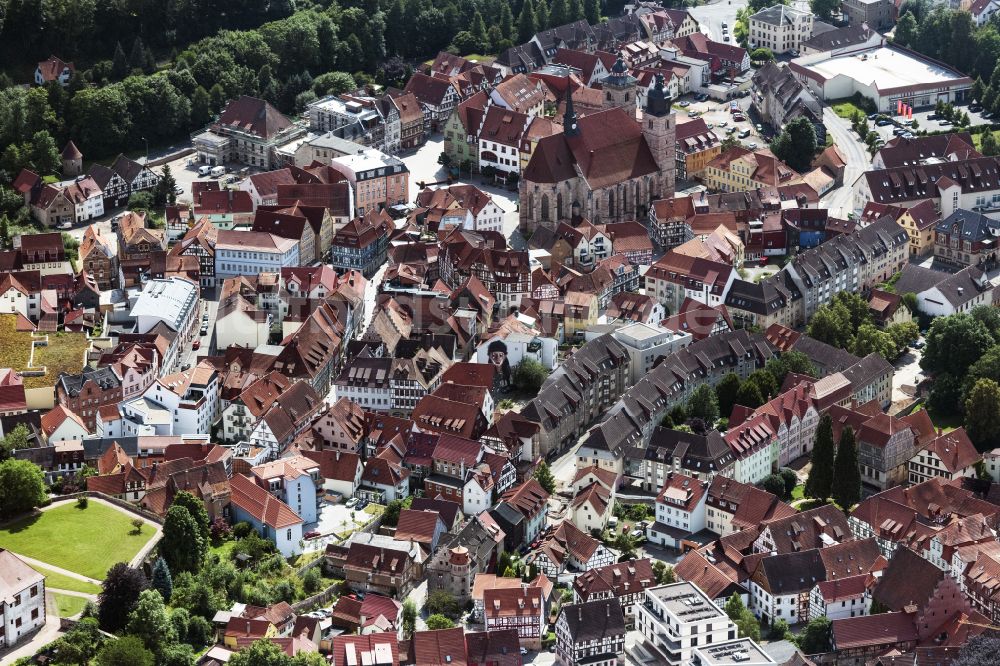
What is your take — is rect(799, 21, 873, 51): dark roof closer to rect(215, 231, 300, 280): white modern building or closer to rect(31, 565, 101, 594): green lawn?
rect(215, 231, 300, 280): white modern building

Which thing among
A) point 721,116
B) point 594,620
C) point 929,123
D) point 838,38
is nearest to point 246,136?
point 721,116

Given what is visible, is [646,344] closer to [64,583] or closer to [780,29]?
[64,583]

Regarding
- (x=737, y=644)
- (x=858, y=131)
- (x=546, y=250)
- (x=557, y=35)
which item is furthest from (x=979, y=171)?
(x=737, y=644)

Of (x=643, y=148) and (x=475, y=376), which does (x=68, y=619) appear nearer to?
(x=475, y=376)

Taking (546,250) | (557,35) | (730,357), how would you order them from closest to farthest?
(730,357)
(546,250)
(557,35)

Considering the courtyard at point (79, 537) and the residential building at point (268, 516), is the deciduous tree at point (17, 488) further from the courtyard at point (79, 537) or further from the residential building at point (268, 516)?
the residential building at point (268, 516)
